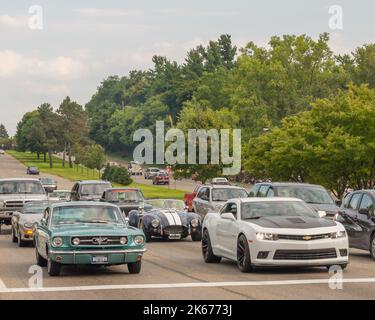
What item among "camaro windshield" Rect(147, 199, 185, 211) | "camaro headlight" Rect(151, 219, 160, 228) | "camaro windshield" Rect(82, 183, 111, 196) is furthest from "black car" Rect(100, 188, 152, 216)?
"camaro headlight" Rect(151, 219, 160, 228)

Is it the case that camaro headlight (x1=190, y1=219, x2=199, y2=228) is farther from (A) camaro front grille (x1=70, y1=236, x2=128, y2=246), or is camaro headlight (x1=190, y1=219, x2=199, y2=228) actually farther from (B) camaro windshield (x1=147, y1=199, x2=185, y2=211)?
(A) camaro front grille (x1=70, y1=236, x2=128, y2=246)

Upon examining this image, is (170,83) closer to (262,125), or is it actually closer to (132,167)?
(132,167)

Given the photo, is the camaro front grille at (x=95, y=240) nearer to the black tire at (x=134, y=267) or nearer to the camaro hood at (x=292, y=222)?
the black tire at (x=134, y=267)

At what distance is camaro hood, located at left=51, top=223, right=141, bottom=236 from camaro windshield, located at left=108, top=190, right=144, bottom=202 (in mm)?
16050

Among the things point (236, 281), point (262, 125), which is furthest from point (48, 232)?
point (262, 125)

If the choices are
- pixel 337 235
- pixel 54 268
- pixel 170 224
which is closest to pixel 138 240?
pixel 54 268

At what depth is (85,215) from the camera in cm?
1836

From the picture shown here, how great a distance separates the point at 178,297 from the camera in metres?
14.0

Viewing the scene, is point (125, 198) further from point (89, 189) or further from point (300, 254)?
point (300, 254)

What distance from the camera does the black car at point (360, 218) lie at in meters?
21.6

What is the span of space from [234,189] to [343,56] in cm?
11848

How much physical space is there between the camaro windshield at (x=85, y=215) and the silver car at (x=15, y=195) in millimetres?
15100

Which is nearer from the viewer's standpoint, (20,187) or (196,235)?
(196,235)

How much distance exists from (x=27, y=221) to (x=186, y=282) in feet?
36.4
